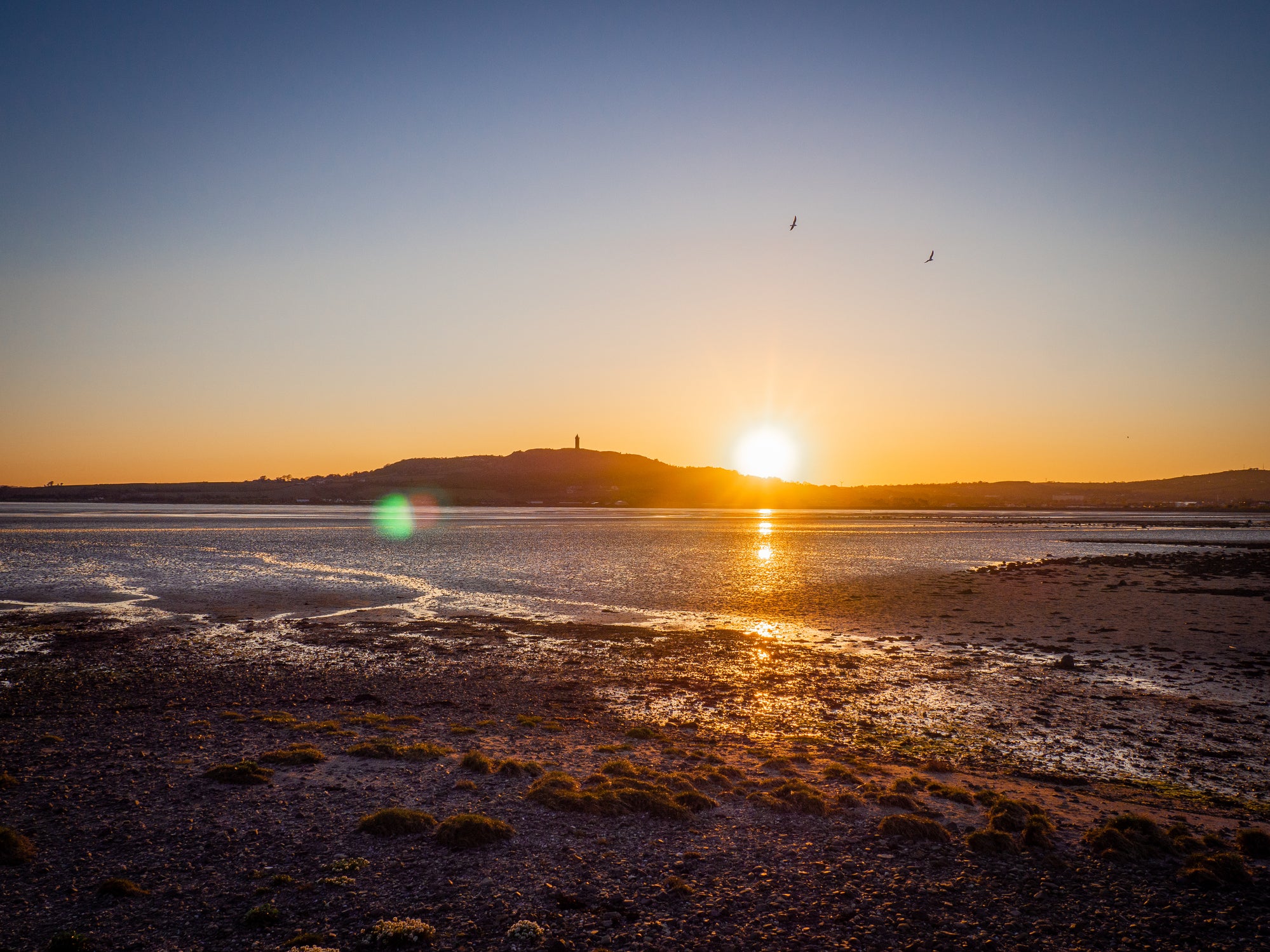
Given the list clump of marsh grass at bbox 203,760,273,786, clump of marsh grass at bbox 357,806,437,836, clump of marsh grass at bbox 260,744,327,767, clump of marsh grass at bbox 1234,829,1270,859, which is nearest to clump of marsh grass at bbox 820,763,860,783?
clump of marsh grass at bbox 1234,829,1270,859

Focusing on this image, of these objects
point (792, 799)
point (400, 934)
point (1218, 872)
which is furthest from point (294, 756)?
point (1218, 872)

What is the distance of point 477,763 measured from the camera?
34.3 feet

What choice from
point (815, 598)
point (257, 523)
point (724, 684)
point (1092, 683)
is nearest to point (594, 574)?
point (815, 598)

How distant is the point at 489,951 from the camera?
6184mm

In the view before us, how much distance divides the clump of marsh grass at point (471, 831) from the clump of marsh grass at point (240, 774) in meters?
3.07

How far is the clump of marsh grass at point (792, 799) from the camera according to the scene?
9109mm

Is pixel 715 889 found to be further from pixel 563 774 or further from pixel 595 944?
pixel 563 774

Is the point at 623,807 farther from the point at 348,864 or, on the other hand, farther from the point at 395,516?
the point at 395,516

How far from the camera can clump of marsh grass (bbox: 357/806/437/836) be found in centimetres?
837

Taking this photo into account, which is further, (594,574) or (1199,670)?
(594,574)

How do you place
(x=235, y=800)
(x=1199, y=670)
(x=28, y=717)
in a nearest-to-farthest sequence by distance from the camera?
(x=235, y=800) → (x=28, y=717) → (x=1199, y=670)

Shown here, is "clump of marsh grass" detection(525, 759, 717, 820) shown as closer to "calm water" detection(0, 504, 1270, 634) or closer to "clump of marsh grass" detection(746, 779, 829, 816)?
"clump of marsh grass" detection(746, 779, 829, 816)

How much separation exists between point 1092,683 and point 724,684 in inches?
312

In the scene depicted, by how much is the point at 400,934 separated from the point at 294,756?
5176mm
